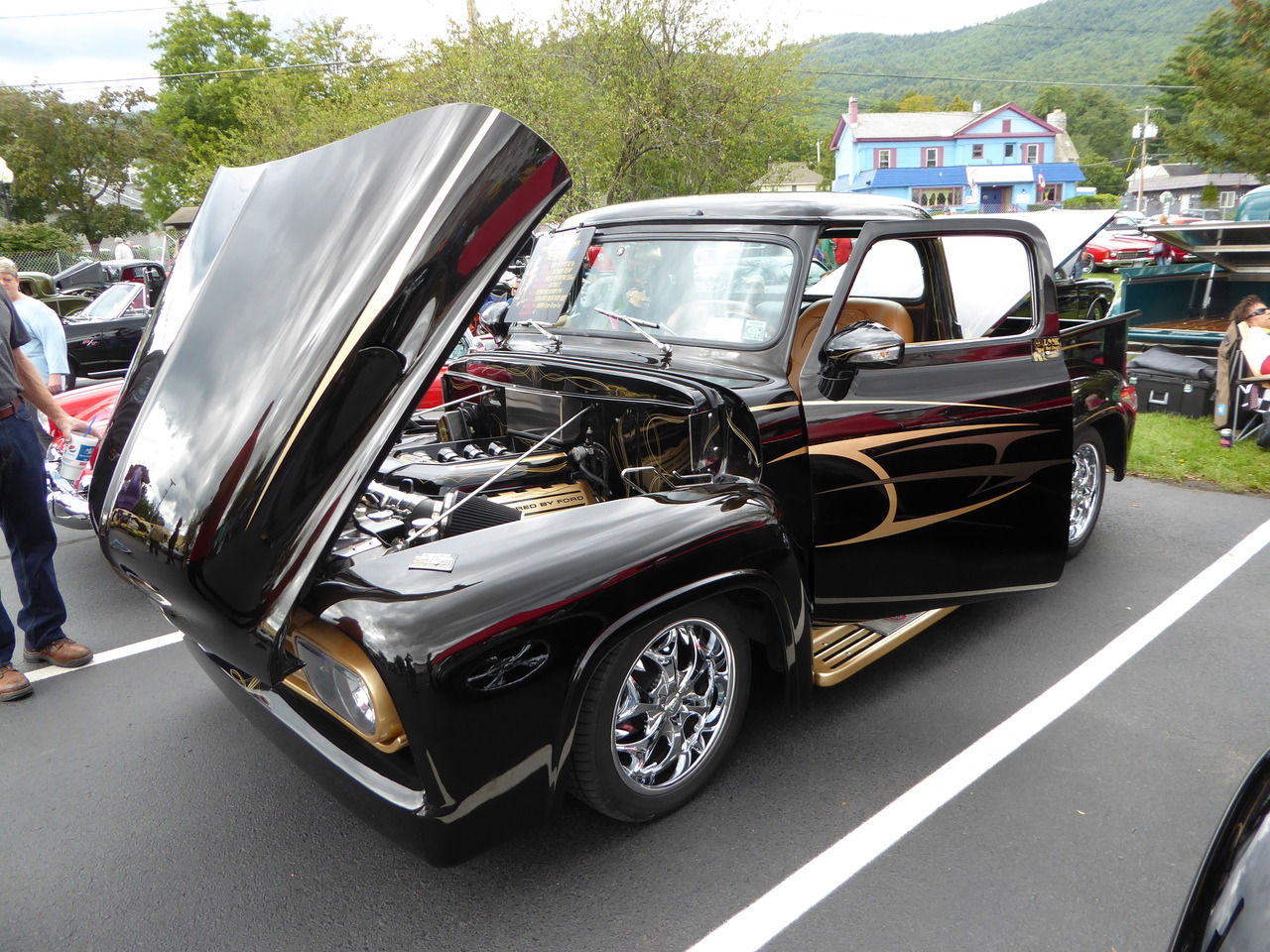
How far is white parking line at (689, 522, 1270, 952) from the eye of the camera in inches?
97.7

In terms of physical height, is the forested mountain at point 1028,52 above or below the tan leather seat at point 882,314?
above

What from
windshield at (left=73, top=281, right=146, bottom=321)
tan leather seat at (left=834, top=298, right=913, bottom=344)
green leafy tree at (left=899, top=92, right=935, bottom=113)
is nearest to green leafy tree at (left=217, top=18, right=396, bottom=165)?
windshield at (left=73, top=281, right=146, bottom=321)

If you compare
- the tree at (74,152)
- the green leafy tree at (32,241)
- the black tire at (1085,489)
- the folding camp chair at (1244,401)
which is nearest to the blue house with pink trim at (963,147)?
the tree at (74,152)

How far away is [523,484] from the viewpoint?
3492mm

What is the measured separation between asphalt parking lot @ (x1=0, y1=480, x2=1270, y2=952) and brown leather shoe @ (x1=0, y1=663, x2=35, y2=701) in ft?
0.20

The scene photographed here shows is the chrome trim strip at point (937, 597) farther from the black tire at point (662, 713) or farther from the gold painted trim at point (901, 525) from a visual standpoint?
the black tire at point (662, 713)

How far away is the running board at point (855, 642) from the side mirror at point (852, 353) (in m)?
1.01

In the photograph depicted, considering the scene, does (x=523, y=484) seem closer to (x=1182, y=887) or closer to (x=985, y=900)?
(x=985, y=900)

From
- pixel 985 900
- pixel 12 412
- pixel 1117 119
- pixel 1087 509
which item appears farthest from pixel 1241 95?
pixel 1117 119

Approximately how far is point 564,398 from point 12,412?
256 centimetres

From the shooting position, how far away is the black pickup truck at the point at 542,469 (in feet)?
7.29

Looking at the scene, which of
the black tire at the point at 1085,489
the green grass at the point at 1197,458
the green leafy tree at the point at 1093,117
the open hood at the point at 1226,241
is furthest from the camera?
the green leafy tree at the point at 1093,117

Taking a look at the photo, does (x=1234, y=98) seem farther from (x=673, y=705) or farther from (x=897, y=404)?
(x=673, y=705)

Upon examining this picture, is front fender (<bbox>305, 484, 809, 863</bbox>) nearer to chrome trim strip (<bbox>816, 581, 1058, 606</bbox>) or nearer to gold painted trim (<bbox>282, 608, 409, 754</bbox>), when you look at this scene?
gold painted trim (<bbox>282, 608, 409, 754</bbox>)
